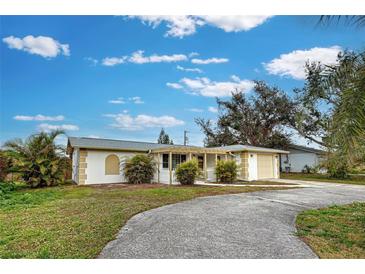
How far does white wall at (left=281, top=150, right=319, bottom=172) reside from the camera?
2662 centimetres

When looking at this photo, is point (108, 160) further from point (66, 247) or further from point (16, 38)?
point (66, 247)

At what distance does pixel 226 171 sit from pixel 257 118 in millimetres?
13805

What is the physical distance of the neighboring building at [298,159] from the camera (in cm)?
2656

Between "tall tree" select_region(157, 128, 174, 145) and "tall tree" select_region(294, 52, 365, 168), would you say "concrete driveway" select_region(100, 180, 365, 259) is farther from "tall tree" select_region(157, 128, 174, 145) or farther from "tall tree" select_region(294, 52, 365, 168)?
"tall tree" select_region(157, 128, 174, 145)

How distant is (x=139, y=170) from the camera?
14.5 metres

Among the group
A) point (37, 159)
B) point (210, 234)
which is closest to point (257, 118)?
point (37, 159)

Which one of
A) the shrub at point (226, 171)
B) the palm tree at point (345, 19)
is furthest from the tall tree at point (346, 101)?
the shrub at point (226, 171)

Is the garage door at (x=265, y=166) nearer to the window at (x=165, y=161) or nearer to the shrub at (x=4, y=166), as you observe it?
the window at (x=165, y=161)

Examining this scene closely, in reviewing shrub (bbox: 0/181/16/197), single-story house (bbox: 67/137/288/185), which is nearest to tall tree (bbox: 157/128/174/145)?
single-story house (bbox: 67/137/288/185)

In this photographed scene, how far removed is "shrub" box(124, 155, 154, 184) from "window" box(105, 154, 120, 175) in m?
0.68

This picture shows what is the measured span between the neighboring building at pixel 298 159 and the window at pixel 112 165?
20.2m

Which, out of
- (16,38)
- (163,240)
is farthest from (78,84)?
(163,240)

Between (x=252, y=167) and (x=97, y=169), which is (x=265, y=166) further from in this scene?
(x=97, y=169)

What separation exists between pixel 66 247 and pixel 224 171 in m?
12.4
